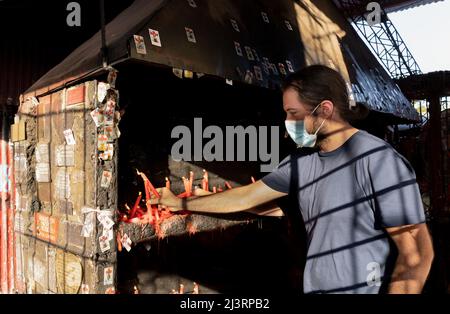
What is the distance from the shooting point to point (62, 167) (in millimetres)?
3508

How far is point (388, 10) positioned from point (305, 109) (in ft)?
56.8

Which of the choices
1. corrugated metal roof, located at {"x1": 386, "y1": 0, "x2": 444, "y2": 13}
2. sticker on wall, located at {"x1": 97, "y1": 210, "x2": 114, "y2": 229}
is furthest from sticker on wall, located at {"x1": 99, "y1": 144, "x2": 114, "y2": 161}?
corrugated metal roof, located at {"x1": 386, "y1": 0, "x2": 444, "y2": 13}

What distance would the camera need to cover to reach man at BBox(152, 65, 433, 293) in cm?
200

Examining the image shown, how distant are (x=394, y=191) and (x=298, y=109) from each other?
81cm

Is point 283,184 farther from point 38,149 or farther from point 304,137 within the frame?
point 38,149

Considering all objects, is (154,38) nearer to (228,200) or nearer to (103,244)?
(228,200)

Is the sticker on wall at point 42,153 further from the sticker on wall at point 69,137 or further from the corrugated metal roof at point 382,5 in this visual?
the corrugated metal roof at point 382,5

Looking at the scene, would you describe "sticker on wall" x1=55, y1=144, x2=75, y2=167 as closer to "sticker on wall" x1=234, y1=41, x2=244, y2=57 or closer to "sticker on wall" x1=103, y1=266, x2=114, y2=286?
"sticker on wall" x1=103, y1=266, x2=114, y2=286

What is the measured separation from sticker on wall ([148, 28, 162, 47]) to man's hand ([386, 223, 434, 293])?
6.78ft

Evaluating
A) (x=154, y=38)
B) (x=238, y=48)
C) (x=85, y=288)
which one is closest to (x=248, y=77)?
(x=238, y=48)

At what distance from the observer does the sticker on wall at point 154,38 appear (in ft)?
9.44

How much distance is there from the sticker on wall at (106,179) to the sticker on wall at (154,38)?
1.08 m

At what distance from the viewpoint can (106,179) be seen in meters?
3.05

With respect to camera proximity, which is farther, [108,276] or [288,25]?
[288,25]
